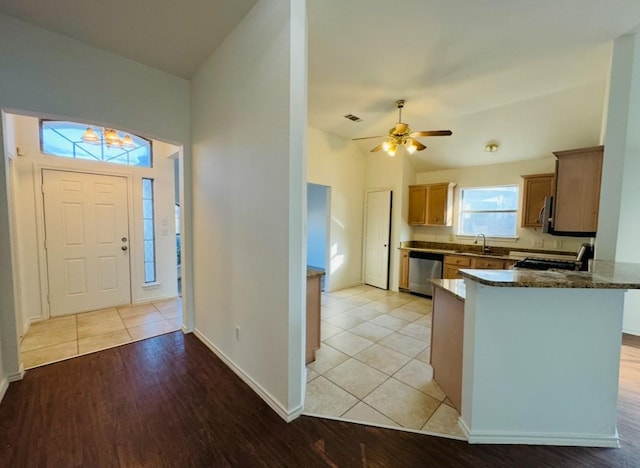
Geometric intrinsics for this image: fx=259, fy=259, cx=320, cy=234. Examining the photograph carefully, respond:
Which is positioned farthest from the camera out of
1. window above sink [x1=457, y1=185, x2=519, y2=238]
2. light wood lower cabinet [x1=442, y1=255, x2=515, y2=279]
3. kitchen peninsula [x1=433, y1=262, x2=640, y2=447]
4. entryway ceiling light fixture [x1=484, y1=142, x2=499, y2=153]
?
window above sink [x1=457, y1=185, x2=519, y2=238]

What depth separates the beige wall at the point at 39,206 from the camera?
324cm

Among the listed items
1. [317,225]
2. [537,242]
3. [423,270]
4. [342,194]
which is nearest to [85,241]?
[342,194]

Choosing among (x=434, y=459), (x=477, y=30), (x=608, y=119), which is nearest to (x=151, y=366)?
(x=434, y=459)

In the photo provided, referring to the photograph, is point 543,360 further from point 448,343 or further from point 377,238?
point 377,238

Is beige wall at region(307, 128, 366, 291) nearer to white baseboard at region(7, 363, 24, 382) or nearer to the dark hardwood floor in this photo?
the dark hardwood floor

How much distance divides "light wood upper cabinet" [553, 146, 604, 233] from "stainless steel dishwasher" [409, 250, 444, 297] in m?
2.21

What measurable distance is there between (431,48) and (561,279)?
229cm

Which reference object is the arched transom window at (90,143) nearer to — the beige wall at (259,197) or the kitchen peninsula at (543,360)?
the beige wall at (259,197)

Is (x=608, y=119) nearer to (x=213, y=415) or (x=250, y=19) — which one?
(x=250, y=19)

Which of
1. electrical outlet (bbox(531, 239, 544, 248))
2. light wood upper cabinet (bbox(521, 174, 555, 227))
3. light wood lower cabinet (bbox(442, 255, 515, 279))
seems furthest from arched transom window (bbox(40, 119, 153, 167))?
electrical outlet (bbox(531, 239, 544, 248))

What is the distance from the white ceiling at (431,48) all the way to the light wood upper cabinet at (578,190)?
987 mm

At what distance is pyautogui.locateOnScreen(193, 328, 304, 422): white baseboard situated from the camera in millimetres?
1885

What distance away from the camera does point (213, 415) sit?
1.91m

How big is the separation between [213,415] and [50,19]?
11.6ft
